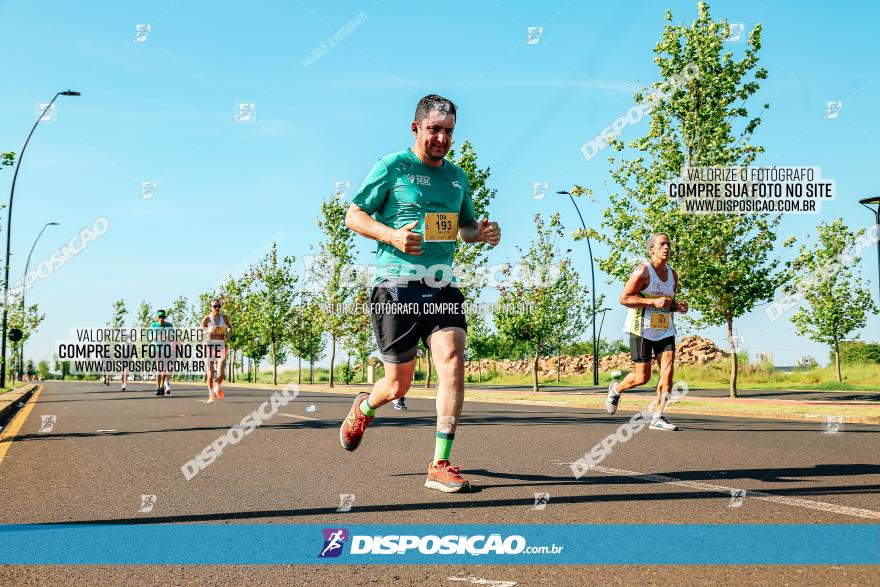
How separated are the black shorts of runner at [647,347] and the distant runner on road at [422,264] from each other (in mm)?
4687

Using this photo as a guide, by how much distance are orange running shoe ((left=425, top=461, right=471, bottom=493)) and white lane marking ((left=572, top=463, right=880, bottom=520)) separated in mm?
1364

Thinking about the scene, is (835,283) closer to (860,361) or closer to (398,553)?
(860,361)

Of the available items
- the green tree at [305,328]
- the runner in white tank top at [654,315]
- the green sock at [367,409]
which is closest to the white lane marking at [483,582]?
the green sock at [367,409]

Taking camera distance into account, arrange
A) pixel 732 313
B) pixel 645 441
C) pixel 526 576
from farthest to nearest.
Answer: pixel 732 313 < pixel 645 441 < pixel 526 576

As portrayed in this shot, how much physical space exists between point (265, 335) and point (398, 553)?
44308mm

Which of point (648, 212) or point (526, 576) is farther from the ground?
point (648, 212)

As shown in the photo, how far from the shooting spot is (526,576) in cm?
305

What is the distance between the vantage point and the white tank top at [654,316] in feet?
30.6

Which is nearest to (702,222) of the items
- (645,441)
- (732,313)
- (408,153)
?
(732,313)

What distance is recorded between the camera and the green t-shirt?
17.0ft

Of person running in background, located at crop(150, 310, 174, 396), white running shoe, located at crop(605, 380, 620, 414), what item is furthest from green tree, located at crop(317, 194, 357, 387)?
white running shoe, located at crop(605, 380, 620, 414)

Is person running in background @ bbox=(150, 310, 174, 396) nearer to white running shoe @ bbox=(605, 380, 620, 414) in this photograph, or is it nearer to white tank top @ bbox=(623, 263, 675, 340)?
white running shoe @ bbox=(605, 380, 620, 414)

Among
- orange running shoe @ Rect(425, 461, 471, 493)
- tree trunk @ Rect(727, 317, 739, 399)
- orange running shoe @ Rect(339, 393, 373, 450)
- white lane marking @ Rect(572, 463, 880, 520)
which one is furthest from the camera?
tree trunk @ Rect(727, 317, 739, 399)

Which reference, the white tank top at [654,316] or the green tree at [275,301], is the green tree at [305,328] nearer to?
the green tree at [275,301]
